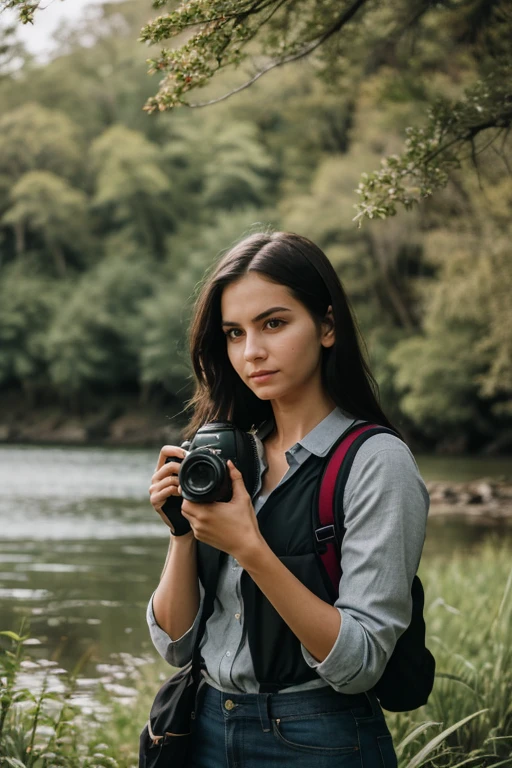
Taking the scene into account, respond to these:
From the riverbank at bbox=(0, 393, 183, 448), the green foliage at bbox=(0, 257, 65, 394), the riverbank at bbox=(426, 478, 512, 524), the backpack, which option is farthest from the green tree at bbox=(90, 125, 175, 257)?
the backpack

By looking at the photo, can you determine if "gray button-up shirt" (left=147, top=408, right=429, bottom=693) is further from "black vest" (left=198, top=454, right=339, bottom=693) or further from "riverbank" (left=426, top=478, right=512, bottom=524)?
"riverbank" (left=426, top=478, right=512, bottom=524)

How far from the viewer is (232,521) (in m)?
1.90

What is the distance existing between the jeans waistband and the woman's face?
60 cm

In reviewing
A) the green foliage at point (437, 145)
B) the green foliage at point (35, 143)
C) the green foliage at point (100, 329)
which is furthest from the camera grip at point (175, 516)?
the green foliage at point (35, 143)

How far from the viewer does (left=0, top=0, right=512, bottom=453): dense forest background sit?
37.0 metres

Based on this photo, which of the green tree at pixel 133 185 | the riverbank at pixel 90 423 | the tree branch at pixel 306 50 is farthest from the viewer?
the green tree at pixel 133 185

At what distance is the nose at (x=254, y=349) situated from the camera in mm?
2123

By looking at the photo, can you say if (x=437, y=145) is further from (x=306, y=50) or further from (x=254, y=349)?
(x=254, y=349)

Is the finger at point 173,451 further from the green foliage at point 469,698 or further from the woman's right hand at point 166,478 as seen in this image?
the green foliage at point 469,698

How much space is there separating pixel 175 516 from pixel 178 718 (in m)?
0.40

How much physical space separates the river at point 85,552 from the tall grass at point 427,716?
47.6 inches

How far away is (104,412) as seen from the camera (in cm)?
4941

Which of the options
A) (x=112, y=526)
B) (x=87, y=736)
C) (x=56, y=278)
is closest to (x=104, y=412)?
(x=56, y=278)

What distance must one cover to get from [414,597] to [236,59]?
2228mm
